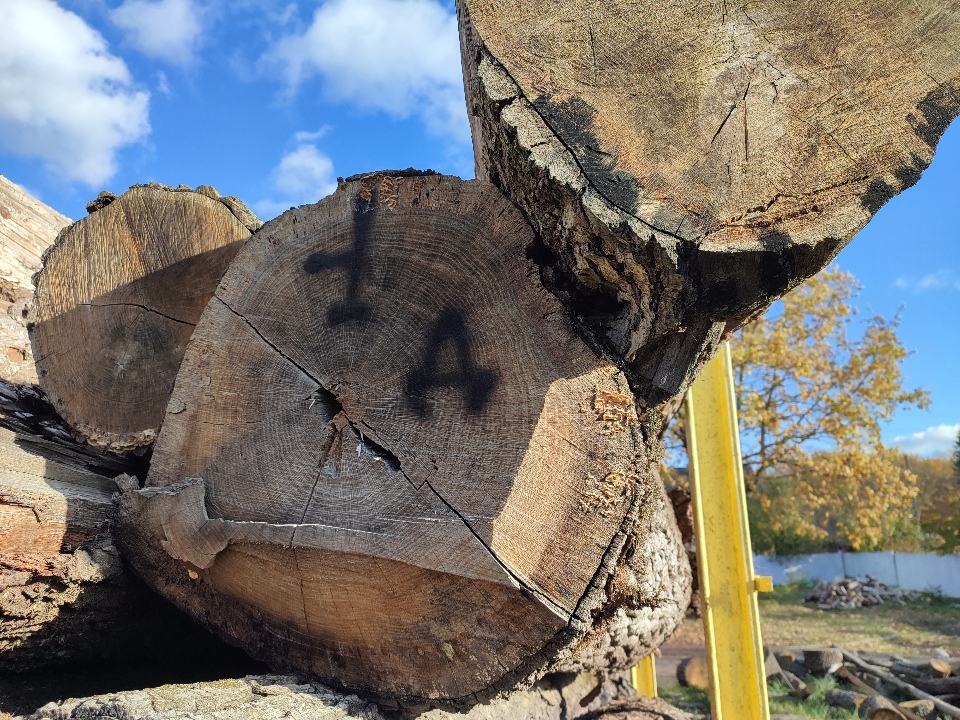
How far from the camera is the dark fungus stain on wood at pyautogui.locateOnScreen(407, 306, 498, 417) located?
1643 millimetres

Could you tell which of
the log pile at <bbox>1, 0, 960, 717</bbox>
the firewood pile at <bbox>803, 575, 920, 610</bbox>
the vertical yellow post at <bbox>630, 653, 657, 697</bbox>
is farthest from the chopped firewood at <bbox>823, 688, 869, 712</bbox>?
the firewood pile at <bbox>803, 575, 920, 610</bbox>

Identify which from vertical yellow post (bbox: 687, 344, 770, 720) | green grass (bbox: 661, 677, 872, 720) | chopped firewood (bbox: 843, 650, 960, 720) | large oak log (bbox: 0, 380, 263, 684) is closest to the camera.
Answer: large oak log (bbox: 0, 380, 263, 684)

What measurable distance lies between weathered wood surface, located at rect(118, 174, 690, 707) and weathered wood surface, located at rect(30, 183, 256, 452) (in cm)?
40

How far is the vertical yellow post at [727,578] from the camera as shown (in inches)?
125

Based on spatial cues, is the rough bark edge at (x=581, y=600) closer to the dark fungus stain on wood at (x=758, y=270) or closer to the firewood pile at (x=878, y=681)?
the dark fungus stain on wood at (x=758, y=270)

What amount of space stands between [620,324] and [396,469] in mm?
628

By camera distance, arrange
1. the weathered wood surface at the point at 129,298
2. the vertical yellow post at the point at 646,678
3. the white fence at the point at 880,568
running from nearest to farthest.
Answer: the weathered wood surface at the point at 129,298 < the vertical yellow post at the point at 646,678 < the white fence at the point at 880,568

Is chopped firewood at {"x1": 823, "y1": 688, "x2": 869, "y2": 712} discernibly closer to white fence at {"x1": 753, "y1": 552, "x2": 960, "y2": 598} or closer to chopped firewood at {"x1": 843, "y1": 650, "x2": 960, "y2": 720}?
chopped firewood at {"x1": 843, "y1": 650, "x2": 960, "y2": 720}

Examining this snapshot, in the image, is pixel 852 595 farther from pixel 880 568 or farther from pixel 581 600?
pixel 581 600

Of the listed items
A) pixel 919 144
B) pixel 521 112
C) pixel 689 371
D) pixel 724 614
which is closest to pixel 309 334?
pixel 521 112

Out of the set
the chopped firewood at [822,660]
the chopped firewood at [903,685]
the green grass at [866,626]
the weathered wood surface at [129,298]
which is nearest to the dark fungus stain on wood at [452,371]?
the weathered wood surface at [129,298]

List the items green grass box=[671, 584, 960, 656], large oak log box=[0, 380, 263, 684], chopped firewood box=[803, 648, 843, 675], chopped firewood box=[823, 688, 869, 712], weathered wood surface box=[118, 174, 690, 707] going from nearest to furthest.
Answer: weathered wood surface box=[118, 174, 690, 707], large oak log box=[0, 380, 263, 684], chopped firewood box=[823, 688, 869, 712], chopped firewood box=[803, 648, 843, 675], green grass box=[671, 584, 960, 656]

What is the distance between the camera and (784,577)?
1866 cm

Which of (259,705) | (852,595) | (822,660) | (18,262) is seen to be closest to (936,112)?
(259,705)
